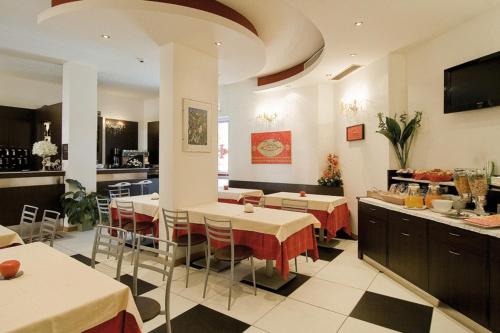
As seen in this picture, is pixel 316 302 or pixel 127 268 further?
pixel 127 268

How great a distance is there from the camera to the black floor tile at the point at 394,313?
2521 mm

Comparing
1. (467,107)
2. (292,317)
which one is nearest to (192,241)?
(292,317)

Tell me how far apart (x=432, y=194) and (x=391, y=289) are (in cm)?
119

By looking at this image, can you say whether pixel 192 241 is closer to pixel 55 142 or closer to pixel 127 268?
pixel 127 268

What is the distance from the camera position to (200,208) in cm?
398

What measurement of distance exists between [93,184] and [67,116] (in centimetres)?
147

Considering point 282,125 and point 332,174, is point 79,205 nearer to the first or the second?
point 282,125

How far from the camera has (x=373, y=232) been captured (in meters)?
3.87

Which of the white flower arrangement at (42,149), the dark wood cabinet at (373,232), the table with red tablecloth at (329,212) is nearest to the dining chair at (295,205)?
the table with red tablecloth at (329,212)

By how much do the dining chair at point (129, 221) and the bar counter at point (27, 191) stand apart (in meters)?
2.15

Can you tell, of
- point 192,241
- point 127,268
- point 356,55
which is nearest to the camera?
point 192,241

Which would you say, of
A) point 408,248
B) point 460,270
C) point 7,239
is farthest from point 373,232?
point 7,239

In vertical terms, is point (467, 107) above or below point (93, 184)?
above

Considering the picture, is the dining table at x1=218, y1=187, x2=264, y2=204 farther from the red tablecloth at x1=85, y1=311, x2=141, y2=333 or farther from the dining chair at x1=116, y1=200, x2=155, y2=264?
the red tablecloth at x1=85, y1=311, x2=141, y2=333
